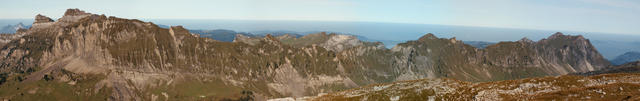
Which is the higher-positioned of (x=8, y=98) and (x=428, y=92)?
(x=428, y=92)

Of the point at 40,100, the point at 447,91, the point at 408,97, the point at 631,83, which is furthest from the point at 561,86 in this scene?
the point at 40,100

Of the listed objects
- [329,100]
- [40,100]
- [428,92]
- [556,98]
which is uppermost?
[556,98]

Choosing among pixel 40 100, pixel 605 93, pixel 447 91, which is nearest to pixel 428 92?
pixel 447 91

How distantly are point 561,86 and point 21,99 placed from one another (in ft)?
855

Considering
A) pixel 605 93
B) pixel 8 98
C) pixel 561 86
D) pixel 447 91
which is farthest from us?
pixel 8 98

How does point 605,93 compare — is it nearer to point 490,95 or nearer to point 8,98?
point 490,95

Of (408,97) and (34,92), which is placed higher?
(408,97)

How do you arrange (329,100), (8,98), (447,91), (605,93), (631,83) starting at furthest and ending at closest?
(8,98), (329,100), (447,91), (631,83), (605,93)

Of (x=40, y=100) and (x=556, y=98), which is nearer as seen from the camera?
(x=556, y=98)

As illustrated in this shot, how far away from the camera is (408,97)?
2371 inches

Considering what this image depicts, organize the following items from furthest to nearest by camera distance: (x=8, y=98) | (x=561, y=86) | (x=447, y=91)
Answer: (x=8, y=98)
(x=447, y=91)
(x=561, y=86)

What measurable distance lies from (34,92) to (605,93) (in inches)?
10555

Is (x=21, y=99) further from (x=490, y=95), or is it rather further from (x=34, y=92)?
(x=490, y=95)

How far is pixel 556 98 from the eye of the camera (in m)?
42.0
